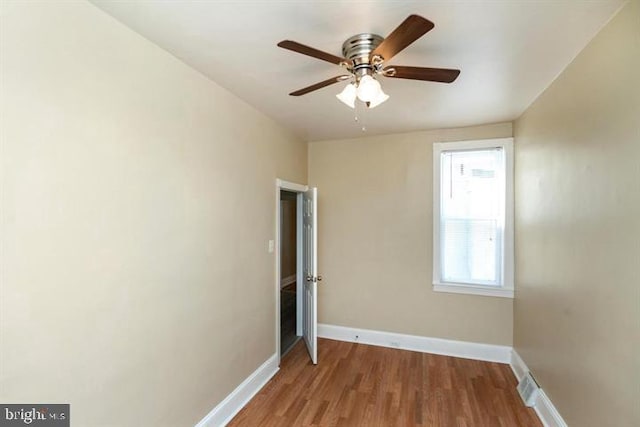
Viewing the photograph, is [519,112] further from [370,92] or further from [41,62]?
[41,62]

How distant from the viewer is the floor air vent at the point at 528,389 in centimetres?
250

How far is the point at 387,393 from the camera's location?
107 inches

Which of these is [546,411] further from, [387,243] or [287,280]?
[287,280]

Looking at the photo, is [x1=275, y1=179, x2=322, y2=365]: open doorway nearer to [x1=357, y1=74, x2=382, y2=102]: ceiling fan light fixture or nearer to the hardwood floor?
the hardwood floor

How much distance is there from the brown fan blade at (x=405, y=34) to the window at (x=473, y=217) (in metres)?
2.29

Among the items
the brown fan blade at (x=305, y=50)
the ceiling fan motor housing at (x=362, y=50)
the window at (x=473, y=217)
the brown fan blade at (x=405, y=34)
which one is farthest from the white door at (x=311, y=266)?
the brown fan blade at (x=405, y=34)

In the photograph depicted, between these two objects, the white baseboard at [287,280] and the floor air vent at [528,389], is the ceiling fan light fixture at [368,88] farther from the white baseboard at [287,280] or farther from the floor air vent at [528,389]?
the white baseboard at [287,280]

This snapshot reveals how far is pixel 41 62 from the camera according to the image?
122cm

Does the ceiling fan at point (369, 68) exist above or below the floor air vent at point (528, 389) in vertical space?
above

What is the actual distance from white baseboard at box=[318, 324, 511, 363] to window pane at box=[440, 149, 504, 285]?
2.35ft

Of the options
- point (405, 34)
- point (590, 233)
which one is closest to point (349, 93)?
point (405, 34)

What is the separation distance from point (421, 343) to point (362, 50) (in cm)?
321

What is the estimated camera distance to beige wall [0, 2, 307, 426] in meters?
1.17

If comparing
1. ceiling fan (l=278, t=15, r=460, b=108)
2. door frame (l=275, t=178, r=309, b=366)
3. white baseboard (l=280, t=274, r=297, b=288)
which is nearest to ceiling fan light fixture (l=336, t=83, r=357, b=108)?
ceiling fan (l=278, t=15, r=460, b=108)
